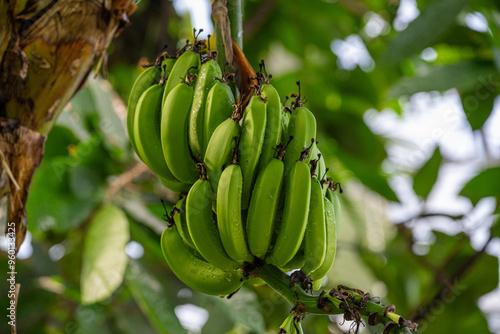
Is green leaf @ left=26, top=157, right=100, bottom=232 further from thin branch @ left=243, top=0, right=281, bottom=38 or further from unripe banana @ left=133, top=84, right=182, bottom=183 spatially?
thin branch @ left=243, top=0, right=281, bottom=38

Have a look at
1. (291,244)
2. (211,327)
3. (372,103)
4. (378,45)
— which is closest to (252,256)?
(291,244)

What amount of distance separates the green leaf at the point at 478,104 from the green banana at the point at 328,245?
1.00 meters

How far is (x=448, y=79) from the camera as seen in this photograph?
137 cm

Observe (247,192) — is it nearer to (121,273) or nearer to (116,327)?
(121,273)

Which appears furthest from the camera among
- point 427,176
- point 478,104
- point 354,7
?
point 354,7

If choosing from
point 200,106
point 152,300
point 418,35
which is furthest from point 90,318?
point 418,35

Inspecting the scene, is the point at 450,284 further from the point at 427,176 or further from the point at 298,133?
the point at 298,133

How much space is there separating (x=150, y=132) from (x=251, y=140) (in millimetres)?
153

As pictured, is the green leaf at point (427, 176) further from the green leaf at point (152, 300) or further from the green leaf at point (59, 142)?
the green leaf at point (59, 142)

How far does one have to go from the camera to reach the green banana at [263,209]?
0.57 meters

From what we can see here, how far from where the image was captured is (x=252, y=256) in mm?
592

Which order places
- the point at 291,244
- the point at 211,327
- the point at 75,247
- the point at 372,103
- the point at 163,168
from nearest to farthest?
the point at 291,244 < the point at 163,168 < the point at 211,327 < the point at 75,247 < the point at 372,103

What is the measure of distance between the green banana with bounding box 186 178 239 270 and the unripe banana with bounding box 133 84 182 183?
0.30 ft

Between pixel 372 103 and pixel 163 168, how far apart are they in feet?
4.38
